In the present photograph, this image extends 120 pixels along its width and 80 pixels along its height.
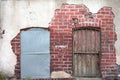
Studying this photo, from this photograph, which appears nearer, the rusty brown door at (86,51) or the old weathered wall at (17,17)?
the old weathered wall at (17,17)

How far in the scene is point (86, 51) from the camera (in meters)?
10.5

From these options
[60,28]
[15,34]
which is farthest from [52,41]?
[15,34]

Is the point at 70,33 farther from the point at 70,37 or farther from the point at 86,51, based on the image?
the point at 86,51

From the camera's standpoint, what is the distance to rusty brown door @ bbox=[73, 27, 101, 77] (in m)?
10.5

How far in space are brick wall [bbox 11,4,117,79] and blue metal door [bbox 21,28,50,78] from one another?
6.1 inches

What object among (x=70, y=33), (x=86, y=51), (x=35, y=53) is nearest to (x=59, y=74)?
(x=35, y=53)

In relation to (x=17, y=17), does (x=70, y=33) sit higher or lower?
lower

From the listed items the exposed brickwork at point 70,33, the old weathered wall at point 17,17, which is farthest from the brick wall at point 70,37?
the old weathered wall at point 17,17

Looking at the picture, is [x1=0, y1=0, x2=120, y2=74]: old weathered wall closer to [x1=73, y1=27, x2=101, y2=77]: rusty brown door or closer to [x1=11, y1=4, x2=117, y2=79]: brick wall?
[x1=11, y1=4, x2=117, y2=79]: brick wall

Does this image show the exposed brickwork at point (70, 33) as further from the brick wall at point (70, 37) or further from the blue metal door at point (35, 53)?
the blue metal door at point (35, 53)

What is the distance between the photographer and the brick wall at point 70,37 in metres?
10.4

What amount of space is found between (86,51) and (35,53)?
61.5 inches

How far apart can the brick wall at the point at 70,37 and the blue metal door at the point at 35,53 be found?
0.51 ft

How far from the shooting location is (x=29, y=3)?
10.4m
